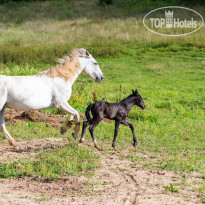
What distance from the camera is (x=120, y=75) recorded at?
19578 millimetres

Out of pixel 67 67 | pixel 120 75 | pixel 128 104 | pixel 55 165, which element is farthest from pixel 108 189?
pixel 120 75

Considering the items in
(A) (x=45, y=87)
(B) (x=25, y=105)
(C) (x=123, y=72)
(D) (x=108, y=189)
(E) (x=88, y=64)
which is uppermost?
(E) (x=88, y=64)

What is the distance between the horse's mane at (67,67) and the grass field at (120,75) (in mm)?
1619

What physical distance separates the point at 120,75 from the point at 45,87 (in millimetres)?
10789

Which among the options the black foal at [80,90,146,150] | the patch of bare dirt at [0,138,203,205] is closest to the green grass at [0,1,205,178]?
the patch of bare dirt at [0,138,203,205]

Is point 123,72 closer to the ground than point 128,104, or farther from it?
farther from it

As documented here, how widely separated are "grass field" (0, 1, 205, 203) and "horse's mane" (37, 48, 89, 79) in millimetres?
1619

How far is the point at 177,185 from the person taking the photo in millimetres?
7180

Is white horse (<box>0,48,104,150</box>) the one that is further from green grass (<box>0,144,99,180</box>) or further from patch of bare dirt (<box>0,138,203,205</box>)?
patch of bare dirt (<box>0,138,203,205</box>)

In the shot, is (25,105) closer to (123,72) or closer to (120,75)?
(120,75)

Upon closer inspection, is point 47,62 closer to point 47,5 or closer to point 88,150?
point 88,150

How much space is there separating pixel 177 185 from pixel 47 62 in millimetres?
15583

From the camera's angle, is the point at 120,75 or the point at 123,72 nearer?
the point at 120,75

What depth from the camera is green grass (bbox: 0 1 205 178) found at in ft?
29.3
